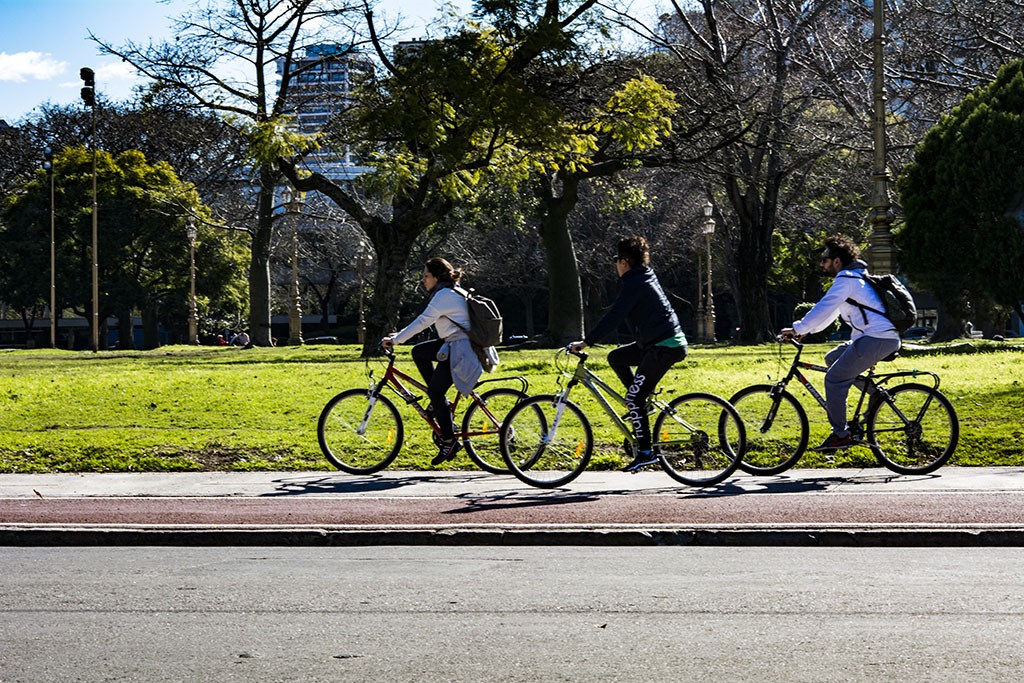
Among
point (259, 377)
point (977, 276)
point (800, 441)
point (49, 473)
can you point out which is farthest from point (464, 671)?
point (977, 276)

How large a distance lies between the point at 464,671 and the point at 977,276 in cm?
2268

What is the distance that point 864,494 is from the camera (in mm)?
10109

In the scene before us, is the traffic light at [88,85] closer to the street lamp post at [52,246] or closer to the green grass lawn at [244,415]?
the street lamp post at [52,246]

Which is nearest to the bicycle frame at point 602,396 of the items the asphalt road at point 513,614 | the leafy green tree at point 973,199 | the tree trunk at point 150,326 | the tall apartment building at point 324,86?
the asphalt road at point 513,614

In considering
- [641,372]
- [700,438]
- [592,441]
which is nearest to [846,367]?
[700,438]

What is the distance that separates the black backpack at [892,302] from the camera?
36.1 ft

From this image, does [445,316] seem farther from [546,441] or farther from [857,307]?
[857,307]

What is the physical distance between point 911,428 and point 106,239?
176 ft

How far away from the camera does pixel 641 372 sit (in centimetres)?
1080

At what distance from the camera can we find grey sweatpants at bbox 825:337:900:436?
10979 millimetres

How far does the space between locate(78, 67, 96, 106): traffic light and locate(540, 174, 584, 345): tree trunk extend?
57.2 ft

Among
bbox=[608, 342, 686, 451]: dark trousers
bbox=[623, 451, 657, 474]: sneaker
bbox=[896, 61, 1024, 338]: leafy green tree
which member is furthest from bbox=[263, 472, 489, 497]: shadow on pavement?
bbox=[896, 61, 1024, 338]: leafy green tree

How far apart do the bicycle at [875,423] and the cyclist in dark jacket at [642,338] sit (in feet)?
2.56

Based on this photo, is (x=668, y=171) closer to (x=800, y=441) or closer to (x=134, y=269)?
(x=134, y=269)
